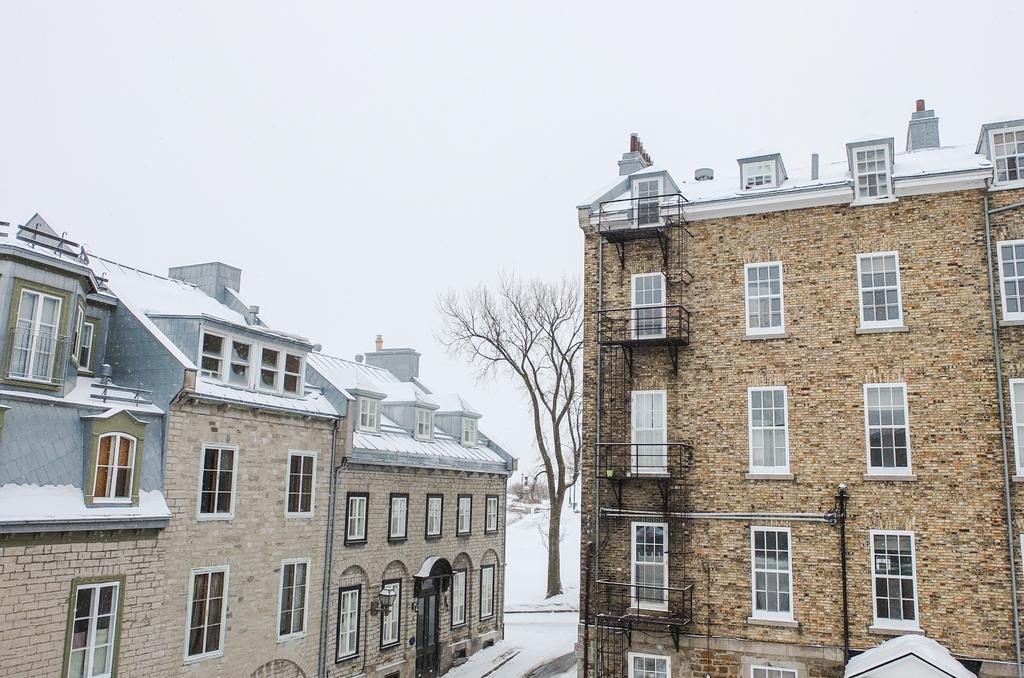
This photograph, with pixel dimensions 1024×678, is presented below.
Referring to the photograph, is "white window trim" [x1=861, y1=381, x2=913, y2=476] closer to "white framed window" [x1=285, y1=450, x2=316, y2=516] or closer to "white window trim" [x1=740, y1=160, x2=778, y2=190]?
"white window trim" [x1=740, y1=160, x2=778, y2=190]

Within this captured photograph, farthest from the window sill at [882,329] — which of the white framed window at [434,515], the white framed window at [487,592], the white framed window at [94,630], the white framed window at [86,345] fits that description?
the white framed window at [487,592]

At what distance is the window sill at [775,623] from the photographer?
59.1 feet

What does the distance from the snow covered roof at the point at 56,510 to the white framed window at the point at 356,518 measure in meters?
7.65

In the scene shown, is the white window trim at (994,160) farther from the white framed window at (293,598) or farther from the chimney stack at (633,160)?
the white framed window at (293,598)

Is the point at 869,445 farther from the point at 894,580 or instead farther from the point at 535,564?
the point at 535,564

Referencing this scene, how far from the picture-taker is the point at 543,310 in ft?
138

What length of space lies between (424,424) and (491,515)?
6.15m

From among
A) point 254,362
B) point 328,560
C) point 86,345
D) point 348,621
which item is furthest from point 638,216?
point 348,621

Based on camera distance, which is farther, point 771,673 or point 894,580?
point 771,673

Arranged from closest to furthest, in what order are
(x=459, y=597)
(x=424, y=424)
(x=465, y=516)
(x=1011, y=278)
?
(x=1011, y=278) → (x=424, y=424) → (x=459, y=597) → (x=465, y=516)

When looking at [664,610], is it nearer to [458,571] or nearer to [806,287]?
[806,287]

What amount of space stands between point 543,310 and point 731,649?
25.5 metres

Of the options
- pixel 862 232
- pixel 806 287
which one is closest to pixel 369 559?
pixel 806 287

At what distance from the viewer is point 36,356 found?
51.1 feet
